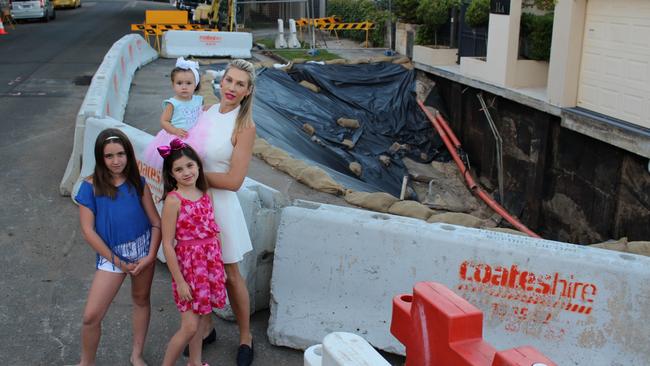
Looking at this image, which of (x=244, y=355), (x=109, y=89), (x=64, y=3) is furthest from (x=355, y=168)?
(x=64, y=3)

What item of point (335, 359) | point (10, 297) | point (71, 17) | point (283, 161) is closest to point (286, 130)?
point (283, 161)

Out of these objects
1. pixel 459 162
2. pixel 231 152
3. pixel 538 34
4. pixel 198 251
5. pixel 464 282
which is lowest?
pixel 459 162

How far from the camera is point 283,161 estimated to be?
26.1 feet

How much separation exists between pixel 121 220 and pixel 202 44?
16.0m

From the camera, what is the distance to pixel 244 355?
13.6ft

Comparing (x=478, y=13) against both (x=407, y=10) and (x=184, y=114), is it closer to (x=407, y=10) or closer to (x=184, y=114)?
(x=407, y=10)

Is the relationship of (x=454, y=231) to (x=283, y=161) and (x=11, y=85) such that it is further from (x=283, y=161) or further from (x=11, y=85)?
(x=11, y=85)

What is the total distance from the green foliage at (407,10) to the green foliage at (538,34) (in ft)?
18.3

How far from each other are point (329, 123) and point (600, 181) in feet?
18.1

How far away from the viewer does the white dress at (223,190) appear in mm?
3877

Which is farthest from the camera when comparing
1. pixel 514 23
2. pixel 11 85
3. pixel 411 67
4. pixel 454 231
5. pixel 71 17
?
pixel 71 17

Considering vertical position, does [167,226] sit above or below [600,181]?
above

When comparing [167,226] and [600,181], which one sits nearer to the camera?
[167,226]

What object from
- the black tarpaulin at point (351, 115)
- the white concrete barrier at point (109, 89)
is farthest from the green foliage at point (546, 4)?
the white concrete barrier at point (109, 89)
